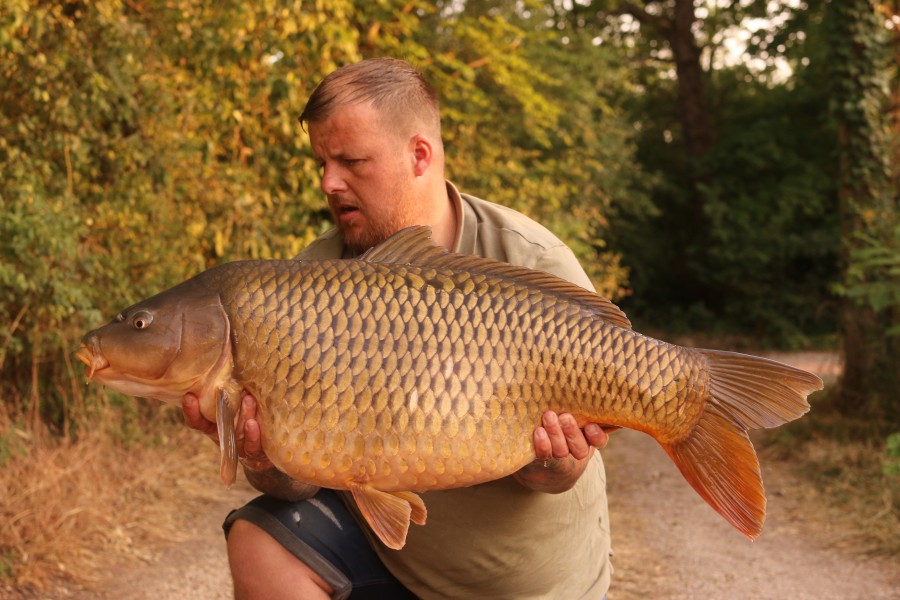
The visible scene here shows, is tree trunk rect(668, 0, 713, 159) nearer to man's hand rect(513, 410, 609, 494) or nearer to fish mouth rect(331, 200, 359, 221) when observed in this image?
fish mouth rect(331, 200, 359, 221)

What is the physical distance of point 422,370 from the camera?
1498mm

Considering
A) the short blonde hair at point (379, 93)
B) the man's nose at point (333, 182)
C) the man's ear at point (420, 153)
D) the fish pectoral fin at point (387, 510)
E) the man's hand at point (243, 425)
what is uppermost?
the short blonde hair at point (379, 93)

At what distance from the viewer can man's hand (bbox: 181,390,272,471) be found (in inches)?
59.8

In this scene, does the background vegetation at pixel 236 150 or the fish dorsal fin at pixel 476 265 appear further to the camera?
the background vegetation at pixel 236 150

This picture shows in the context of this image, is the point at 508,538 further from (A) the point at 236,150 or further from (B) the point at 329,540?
(A) the point at 236,150

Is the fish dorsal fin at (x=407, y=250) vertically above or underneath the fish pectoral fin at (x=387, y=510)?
above

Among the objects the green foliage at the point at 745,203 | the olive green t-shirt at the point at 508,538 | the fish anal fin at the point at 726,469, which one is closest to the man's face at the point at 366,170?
the olive green t-shirt at the point at 508,538

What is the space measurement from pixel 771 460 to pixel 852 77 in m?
2.31

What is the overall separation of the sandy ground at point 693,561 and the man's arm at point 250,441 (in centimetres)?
175

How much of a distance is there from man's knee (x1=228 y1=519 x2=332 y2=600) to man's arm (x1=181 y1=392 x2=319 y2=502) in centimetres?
10

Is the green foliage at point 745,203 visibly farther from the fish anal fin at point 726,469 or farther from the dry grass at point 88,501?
the fish anal fin at point 726,469

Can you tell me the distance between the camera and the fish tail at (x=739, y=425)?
5.09 ft

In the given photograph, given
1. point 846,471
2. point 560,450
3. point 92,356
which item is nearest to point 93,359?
point 92,356

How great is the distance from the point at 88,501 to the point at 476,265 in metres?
2.68
